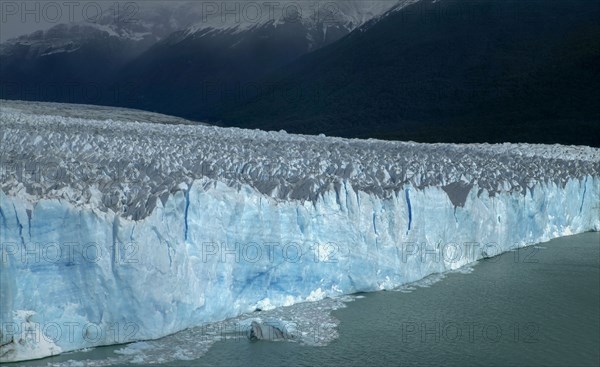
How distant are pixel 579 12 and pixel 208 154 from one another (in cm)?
4240

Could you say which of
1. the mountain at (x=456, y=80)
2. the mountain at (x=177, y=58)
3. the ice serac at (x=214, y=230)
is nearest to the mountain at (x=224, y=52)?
the mountain at (x=177, y=58)

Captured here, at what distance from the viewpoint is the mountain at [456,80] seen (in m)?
37.5

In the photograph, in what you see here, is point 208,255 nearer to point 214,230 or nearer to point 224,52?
point 214,230

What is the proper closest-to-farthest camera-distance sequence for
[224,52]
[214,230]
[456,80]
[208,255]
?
1. [208,255]
2. [214,230]
3. [456,80]
4. [224,52]

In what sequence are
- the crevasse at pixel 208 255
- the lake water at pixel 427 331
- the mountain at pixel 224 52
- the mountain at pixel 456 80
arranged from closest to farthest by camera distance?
the crevasse at pixel 208 255 → the lake water at pixel 427 331 → the mountain at pixel 456 80 → the mountain at pixel 224 52

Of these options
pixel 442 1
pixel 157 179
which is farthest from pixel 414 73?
pixel 157 179

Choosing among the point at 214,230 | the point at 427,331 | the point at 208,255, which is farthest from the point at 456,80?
the point at 208,255

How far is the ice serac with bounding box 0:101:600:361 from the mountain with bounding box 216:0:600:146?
23829 millimetres

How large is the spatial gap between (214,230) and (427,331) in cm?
234

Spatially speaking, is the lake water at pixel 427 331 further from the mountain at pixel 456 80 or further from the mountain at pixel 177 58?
the mountain at pixel 177 58

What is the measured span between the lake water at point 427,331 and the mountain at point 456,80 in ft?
83.0

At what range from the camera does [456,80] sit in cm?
4622

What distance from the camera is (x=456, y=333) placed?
7.06m

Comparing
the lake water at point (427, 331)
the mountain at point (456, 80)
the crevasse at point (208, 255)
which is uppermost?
the mountain at point (456, 80)
